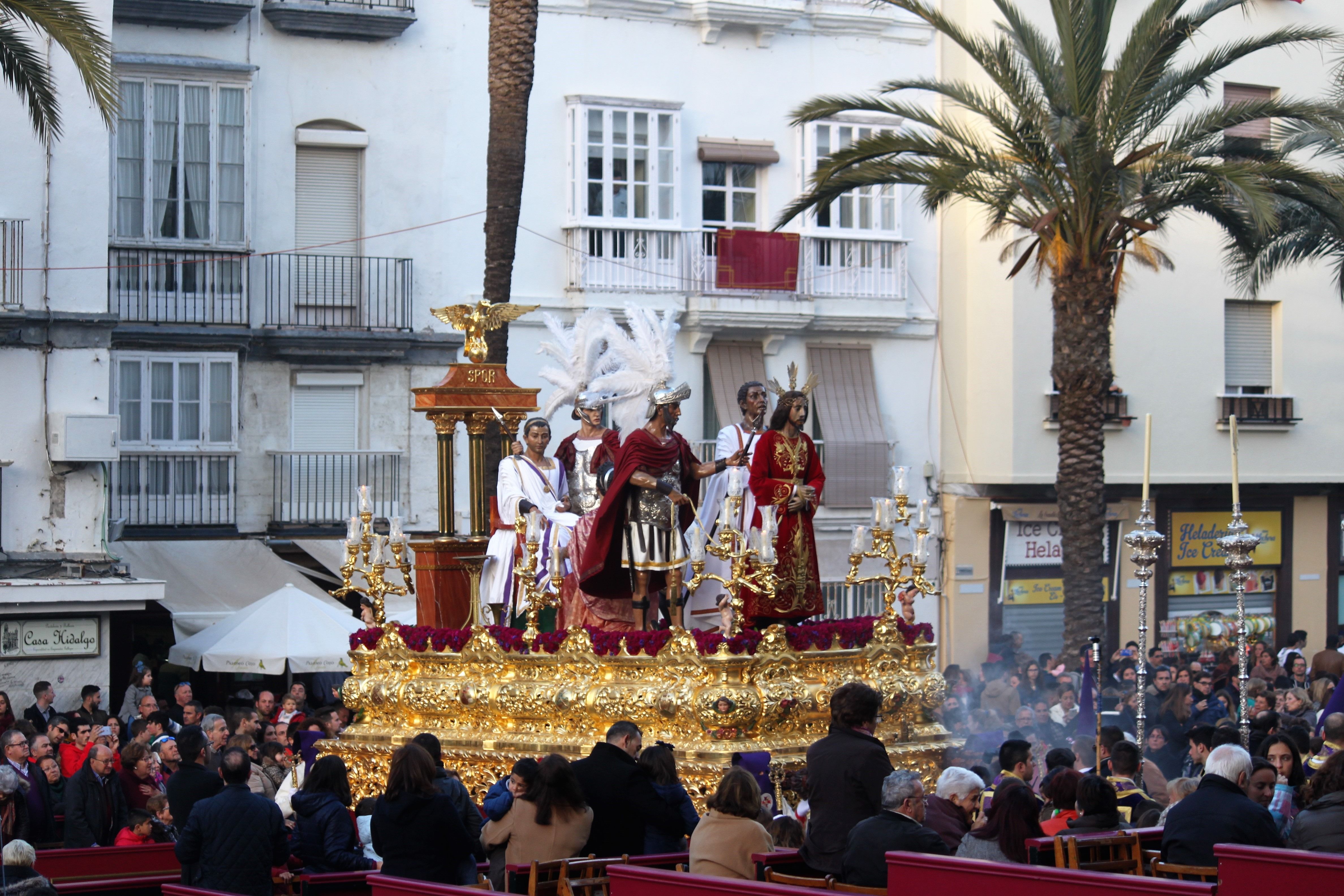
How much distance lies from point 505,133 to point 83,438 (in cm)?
539

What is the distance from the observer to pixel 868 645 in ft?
41.1

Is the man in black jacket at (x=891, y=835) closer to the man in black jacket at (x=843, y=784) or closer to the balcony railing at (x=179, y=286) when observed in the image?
the man in black jacket at (x=843, y=784)

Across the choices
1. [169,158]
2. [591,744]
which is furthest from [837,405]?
[591,744]

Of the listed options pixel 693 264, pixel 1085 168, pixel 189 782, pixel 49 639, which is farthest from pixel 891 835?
pixel 693 264

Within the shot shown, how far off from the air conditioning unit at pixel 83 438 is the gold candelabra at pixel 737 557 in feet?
29.3

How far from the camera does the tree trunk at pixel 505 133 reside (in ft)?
63.0

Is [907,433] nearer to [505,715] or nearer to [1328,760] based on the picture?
[505,715]

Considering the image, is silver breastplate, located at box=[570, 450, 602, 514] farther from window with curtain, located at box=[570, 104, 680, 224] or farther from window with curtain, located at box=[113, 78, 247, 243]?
window with curtain, located at box=[570, 104, 680, 224]

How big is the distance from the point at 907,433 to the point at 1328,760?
61.2 feet

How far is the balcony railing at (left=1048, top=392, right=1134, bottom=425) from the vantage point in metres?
26.3

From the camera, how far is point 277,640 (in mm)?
17359

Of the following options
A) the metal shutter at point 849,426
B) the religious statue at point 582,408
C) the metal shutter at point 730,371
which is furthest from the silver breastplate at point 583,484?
the metal shutter at point 849,426

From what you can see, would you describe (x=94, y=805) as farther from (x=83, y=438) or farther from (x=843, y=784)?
(x=83, y=438)

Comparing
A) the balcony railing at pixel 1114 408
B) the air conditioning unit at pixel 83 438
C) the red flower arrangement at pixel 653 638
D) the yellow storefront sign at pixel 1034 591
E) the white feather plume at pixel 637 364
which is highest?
the balcony railing at pixel 1114 408
